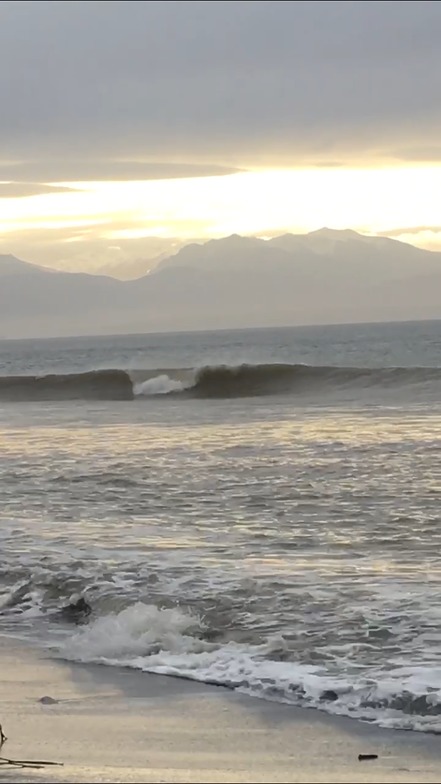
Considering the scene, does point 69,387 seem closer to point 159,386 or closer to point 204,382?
point 159,386

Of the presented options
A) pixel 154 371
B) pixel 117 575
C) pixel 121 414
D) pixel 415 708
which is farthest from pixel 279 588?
pixel 154 371

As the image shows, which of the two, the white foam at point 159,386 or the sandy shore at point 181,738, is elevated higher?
the white foam at point 159,386

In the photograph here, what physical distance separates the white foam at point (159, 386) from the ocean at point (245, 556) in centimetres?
1571

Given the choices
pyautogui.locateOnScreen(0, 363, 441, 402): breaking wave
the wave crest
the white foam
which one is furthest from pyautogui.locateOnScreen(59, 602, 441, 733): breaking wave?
the white foam

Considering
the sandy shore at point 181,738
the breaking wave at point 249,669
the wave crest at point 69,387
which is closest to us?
the sandy shore at point 181,738

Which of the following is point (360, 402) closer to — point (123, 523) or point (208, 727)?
point (123, 523)

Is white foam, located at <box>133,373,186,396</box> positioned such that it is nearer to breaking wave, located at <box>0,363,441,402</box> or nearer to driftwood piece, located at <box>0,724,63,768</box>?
breaking wave, located at <box>0,363,441,402</box>

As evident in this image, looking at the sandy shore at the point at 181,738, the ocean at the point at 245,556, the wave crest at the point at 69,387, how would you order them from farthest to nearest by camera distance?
1. the wave crest at the point at 69,387
2. the ocean at the point at 245,556
3. the sandy shore at the point at 181,738

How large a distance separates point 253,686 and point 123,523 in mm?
4977

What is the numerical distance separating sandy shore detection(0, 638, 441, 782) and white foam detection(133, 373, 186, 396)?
30313 millimetres

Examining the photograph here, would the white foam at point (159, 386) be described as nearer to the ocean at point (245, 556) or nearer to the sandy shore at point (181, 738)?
the ocean at point (245, 556)

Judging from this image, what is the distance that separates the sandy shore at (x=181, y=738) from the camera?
15.1 feet

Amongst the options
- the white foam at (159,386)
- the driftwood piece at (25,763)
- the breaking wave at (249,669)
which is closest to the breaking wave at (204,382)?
the white foam at (159,386)

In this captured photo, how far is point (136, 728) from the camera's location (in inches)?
208
